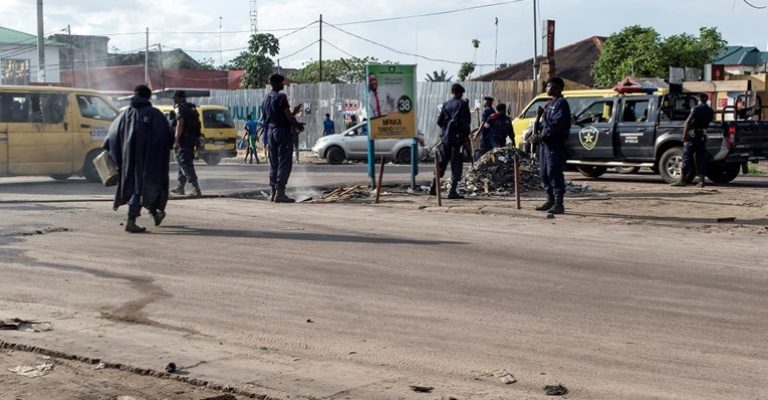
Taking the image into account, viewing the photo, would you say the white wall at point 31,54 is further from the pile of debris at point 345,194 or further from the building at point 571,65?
the pile of debris at point 345,194

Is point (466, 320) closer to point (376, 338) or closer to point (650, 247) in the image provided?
point (376, 338)

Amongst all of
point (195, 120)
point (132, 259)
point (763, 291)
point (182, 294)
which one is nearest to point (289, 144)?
point (195, 120)

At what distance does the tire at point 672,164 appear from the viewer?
19.8m

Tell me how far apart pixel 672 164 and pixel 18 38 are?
5492cm

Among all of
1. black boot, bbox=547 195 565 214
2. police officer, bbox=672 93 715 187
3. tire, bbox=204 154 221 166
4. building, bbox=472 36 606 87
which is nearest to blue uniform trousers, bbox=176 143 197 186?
black boot, bbox=547 195 565 214

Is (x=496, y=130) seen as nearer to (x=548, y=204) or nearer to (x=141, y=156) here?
(x=548, y=204)

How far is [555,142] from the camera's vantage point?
45.4 feet

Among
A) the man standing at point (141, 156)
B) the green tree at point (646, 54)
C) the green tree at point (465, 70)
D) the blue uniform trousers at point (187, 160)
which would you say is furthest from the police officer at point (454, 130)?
the green tree at point (465, 70)

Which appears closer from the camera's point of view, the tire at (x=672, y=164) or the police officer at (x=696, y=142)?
the police officer at (x=696, y=142)

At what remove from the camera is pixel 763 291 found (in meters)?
8.38

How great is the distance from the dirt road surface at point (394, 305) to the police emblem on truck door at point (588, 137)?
7.70 m

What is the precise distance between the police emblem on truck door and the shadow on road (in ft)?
34.3

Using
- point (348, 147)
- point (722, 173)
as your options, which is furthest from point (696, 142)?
point (348, 147)

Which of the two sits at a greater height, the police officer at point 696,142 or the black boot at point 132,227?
the police officer at point 696,142
